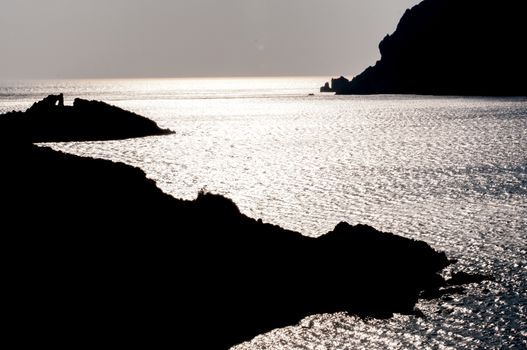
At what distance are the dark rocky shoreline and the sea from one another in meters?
1.52

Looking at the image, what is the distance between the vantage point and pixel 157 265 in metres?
28.0

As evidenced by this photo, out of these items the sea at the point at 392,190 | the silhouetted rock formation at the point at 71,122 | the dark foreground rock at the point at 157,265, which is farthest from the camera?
the silhouetted rock formation at the point at 71,122

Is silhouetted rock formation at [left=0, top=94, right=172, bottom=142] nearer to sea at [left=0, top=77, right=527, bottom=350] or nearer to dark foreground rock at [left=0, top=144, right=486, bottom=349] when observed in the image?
sea at [left=0, top=77, right=527, bottom=350]

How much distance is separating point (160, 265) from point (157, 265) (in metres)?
0.14

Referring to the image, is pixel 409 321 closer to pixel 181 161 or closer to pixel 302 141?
pixel 181 161

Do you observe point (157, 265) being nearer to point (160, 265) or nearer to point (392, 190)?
point (160, 265)

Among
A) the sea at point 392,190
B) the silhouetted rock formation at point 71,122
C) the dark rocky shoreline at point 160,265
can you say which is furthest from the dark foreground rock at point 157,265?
the silhouetted rock formation at point 71,122

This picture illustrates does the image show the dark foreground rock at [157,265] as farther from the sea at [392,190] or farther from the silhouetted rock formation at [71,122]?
the silhouetted rock formation at [71,122]

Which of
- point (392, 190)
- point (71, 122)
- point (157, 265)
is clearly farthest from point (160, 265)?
point (71, 122)

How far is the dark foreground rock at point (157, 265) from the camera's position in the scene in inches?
981

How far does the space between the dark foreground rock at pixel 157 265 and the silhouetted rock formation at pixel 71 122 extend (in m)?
75.7

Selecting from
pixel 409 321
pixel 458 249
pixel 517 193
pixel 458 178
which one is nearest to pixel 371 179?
pixel 458 178

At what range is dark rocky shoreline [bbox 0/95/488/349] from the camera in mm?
25000

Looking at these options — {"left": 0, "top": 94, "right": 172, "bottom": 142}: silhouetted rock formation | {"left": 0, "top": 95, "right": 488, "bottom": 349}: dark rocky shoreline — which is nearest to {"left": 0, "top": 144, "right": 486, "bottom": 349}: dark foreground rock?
{"left": 0, "top": 95, "right": 488, "bottom": 349}: dark rocky shoreline
